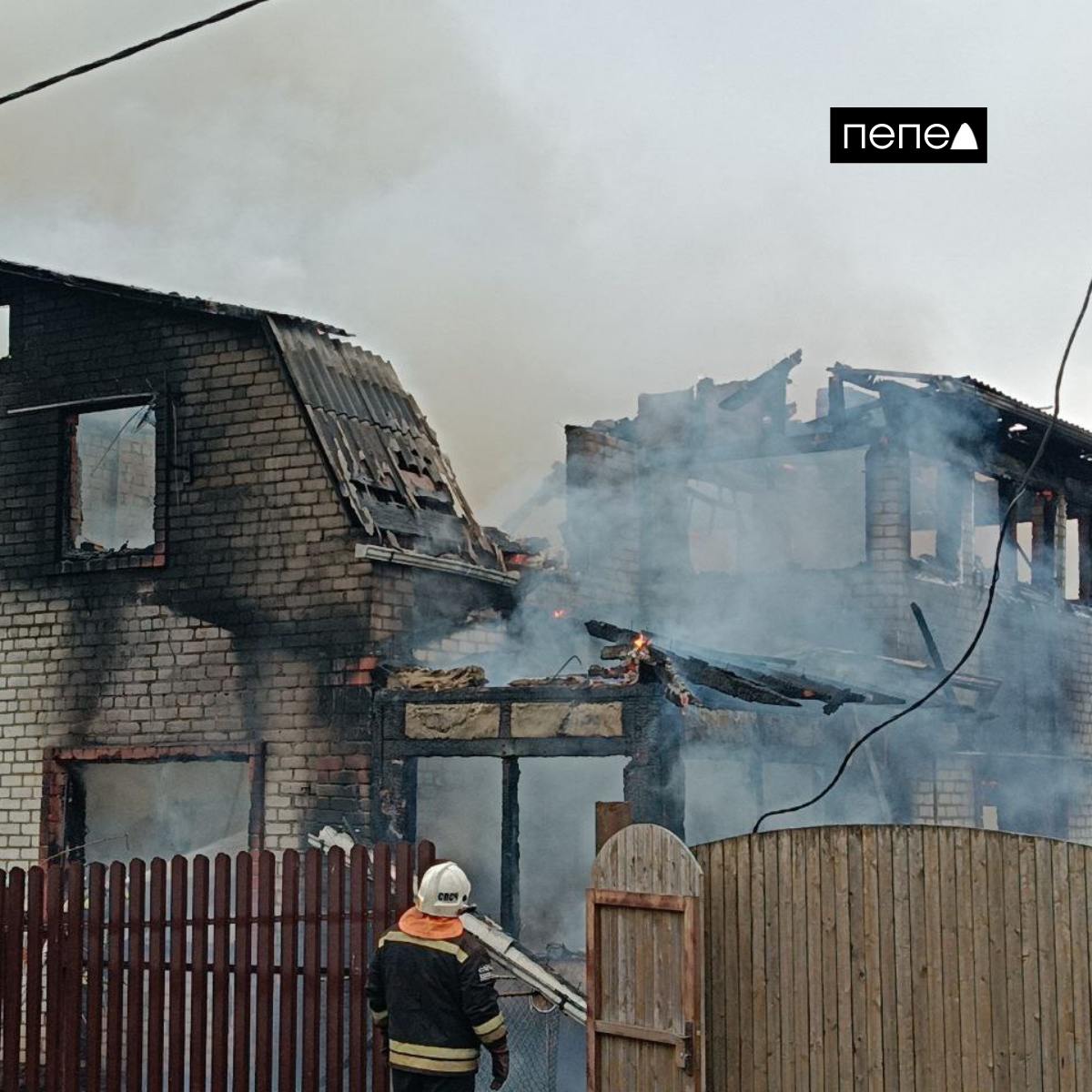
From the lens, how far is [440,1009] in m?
6.68

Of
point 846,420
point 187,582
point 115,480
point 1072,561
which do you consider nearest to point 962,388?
point 846,420

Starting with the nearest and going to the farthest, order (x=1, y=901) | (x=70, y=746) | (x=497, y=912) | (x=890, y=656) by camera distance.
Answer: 1. (x=1, y=901)
2. (x=497, y=912)
3. (x=70, y=746)
4. (x=890, y=656)

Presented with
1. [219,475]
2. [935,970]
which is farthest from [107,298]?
[935,970]

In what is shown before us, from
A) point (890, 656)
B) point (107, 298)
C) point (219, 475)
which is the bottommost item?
point (890, 656)

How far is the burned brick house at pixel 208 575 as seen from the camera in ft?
38.2

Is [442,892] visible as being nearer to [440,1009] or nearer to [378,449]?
[440,1009]

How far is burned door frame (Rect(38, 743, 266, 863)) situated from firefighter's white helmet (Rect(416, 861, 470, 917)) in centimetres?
510

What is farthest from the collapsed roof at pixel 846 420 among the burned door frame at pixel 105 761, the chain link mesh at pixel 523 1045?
the chain link mesh at pixel 523 1045

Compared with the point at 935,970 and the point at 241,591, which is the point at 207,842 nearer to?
the point at 241,591

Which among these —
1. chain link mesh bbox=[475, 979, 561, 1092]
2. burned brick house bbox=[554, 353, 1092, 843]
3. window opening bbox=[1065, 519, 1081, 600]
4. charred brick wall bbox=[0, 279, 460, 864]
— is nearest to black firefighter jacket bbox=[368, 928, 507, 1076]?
chain link mesh bbox=[475, 979, 561, 1092]

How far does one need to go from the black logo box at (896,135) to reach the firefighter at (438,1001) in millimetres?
6281

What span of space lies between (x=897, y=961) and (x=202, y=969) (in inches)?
156

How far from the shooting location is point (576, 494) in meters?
15.6

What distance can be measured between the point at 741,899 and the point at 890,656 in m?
7.60
